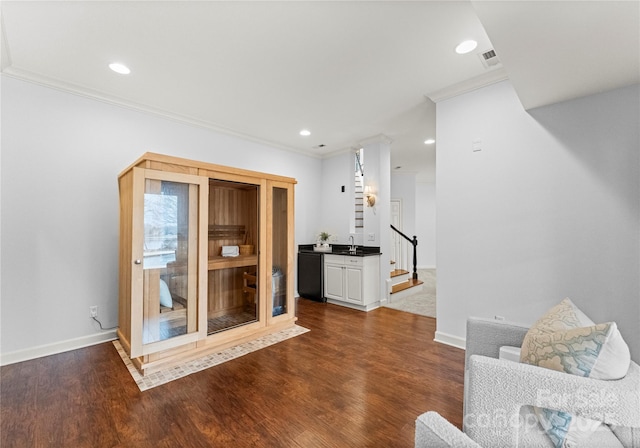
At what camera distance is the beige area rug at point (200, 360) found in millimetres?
2430

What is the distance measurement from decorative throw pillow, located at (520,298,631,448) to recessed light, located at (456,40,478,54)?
234 centimetres

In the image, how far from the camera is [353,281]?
4.65m

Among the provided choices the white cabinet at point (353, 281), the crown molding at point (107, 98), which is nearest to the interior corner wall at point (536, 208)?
the white cabinet at point (353, 281)

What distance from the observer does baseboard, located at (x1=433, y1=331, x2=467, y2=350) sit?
10.2 feet

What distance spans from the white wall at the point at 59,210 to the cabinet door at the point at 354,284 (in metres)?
3.26

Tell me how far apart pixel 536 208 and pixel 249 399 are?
3.08 meters

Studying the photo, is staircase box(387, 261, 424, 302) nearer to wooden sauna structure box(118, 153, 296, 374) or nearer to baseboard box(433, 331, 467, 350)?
baseboard box(433, 331, 467, 350)

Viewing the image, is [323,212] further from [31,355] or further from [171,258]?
[31,355]

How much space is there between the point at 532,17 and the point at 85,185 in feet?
14.0

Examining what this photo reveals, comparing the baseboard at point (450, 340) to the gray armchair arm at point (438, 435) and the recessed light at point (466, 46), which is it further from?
the recessed light at point (466, 46)

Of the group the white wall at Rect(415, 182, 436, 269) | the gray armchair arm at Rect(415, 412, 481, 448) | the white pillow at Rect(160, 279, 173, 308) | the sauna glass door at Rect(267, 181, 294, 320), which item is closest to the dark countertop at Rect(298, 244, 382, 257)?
the sauna glass door at Rect(267, 181, 294, 320)

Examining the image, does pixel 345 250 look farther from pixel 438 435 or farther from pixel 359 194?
pixel 438 435

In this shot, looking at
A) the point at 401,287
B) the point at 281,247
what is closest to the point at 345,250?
the point at 401,287

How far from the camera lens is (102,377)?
2.47 meters
